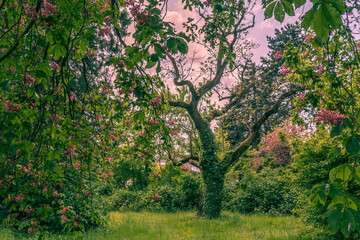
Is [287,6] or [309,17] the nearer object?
[309,17]

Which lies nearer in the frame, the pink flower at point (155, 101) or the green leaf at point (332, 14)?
the green leaf at point (332, 14)

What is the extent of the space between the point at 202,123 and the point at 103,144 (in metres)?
6.16

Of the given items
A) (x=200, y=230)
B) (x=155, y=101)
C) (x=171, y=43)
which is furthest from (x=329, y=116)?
(x=200, y=230)

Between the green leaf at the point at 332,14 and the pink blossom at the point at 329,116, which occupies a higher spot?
the pink blossom at the point at 329,116

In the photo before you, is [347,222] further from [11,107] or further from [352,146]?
[11,107]

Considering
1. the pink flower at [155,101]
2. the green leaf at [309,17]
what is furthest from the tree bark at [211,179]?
the green leaf at [309,17]

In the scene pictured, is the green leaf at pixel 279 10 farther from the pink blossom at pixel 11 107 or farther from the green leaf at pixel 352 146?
the pink blossom at pixel 11 107

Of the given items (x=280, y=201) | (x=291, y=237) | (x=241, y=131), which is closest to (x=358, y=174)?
(x=291, y=237)

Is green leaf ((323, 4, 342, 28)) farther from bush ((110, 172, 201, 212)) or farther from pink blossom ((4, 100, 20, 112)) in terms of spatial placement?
bush ((110, 172, 201, 212))

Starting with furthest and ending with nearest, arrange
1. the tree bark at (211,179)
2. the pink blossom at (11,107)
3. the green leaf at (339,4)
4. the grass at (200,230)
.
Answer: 1. the tree bark at (211,179)
2. the grass at (200,230)
3. the pink blossom at (11,107)
4. the green leaf at (339,4)

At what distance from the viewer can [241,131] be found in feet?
65.2

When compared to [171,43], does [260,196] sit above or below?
below

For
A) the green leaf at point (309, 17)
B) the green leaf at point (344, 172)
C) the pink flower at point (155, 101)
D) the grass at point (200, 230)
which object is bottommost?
the grass at point (200, 230)

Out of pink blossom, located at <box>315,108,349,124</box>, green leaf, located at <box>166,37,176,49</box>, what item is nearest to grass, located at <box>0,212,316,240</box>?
pink blossom, located at <box>315,108,349,124</box>
